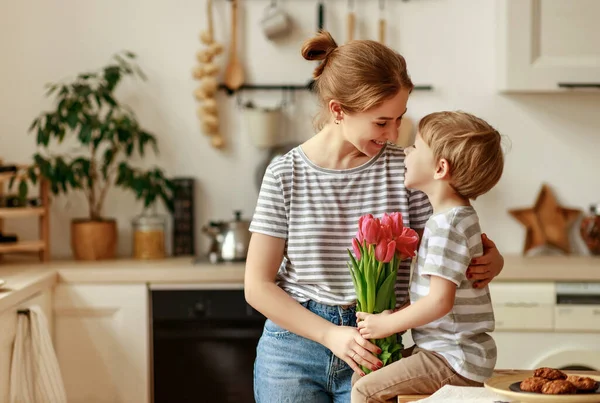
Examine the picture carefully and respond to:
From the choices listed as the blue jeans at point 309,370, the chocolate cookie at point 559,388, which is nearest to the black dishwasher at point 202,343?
the blue jeans at point 309,370

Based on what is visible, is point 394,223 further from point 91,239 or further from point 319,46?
point 91,239

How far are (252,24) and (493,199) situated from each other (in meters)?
1.24

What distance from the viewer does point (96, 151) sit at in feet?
11.6

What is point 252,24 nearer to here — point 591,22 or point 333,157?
point 591,22

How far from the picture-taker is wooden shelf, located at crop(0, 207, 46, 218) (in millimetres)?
3131

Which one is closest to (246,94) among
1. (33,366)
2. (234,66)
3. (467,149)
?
(234,66)

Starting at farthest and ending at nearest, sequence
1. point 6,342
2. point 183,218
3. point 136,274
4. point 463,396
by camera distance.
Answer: point 183,218 → point 136,274 → point 6,342 → point 463,396

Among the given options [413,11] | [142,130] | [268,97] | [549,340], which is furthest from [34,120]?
[549,340]

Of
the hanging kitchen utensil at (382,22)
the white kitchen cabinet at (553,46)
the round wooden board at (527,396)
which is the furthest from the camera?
the hanging kitchen utensil at (382,22)

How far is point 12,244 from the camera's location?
10.5ft

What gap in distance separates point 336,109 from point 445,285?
377mm

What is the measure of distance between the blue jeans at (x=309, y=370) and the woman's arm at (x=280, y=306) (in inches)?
1.9

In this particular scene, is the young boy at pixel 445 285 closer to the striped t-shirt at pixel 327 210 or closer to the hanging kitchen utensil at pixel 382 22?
the striped t-shirt at pixel 327 210

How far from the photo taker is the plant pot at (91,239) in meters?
3.33
